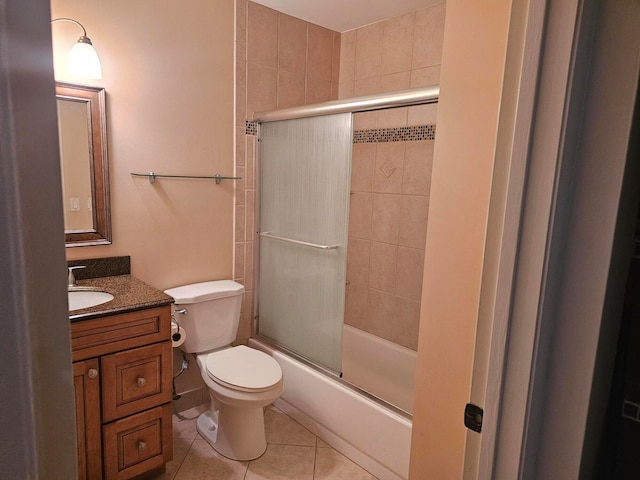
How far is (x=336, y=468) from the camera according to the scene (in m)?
2.08

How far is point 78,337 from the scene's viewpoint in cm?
161

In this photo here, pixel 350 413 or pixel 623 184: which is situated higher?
pixel 623 184

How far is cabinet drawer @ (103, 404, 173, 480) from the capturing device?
5.76 ft

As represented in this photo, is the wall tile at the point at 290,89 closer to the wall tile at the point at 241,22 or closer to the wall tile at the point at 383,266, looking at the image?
the wall tile at the point at 241,22

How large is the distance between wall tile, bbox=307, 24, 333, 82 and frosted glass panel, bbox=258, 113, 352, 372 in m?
0.64

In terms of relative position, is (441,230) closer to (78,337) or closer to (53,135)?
(53,135)

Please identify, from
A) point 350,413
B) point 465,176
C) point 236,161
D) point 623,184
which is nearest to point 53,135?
point 623,184

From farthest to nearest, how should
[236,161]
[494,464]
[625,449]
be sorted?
[236,161] < [625,449] < [494,464]

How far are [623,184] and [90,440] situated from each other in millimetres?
1997

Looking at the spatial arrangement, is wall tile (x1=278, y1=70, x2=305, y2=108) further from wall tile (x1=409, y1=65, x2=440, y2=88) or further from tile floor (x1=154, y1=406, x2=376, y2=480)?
tile floor (x1=154, y1=406, x2=376, y2=480)

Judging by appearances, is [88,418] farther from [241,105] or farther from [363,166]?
[363,166]

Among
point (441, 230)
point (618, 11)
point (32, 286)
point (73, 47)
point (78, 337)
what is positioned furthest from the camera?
point (73, 47)

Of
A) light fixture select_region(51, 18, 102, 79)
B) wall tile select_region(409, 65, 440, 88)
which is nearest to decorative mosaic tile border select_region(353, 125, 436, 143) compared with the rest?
wall tile select_region(409, 65, 440, 88)

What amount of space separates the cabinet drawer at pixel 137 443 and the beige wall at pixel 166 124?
2.50 feet
